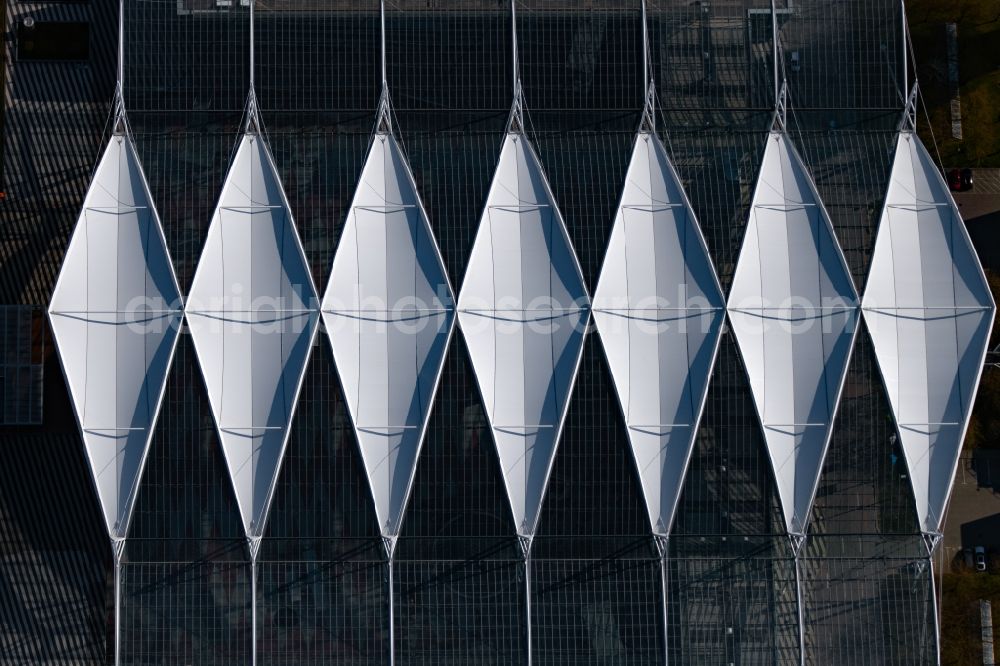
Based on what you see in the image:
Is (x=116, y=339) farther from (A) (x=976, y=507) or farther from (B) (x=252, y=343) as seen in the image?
(A) (x=976, y=507)

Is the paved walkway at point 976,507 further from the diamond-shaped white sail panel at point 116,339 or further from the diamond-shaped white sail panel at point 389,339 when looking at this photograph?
the diamond-shaped white sail panel at point 116,339

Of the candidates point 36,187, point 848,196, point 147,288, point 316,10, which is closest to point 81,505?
point 147,288

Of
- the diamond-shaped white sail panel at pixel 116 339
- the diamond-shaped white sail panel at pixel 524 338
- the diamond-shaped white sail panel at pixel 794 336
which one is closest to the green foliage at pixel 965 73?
the diamond-shaped white sail panel at pixel 794 336

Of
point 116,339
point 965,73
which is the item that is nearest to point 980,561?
point 965,73

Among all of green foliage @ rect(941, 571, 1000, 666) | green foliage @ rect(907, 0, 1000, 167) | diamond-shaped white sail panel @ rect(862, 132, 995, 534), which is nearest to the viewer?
diamond-shaped white sail panel @ rect(862, 132, 995, 534)

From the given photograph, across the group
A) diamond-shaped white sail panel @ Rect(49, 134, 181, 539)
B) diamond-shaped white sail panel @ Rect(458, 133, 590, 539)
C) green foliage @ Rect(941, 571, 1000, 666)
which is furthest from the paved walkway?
diamond-shaped white sail panel @ Rect(49, 134, 181, 539)

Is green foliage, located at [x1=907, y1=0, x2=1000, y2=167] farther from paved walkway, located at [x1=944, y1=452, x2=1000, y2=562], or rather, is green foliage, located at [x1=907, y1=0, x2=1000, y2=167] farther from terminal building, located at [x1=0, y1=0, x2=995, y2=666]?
paved walkway, located at [x1=944, y1=452, x2=1000, y2=562]

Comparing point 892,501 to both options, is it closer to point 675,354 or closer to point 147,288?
point 675,354
